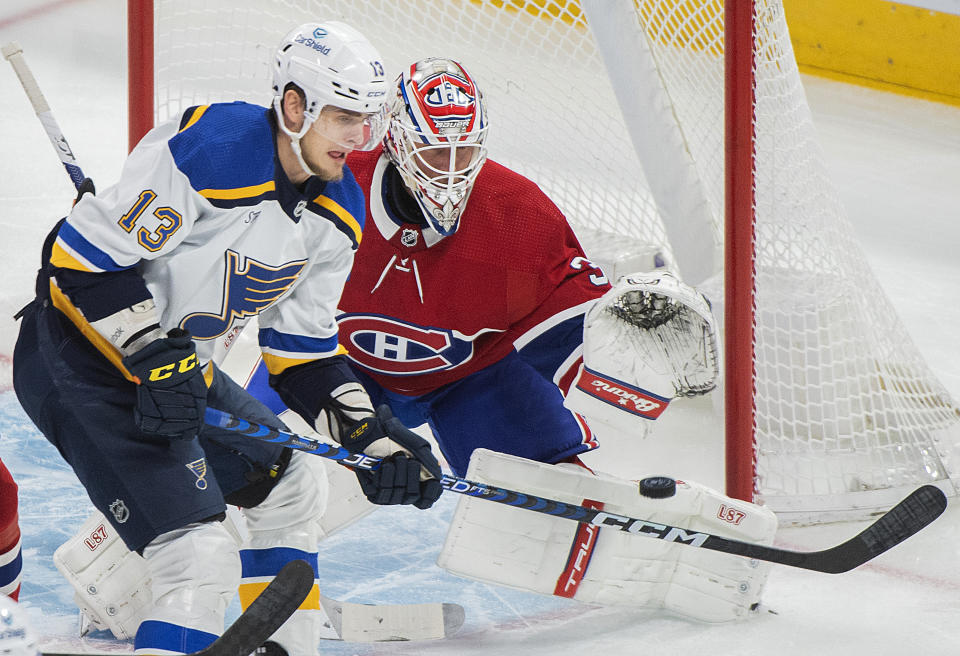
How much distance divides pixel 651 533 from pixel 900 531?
1.67 ft

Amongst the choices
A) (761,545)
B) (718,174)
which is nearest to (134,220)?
(761,545)

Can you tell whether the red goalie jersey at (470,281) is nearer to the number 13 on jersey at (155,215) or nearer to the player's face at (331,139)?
the player's face at (331,139)

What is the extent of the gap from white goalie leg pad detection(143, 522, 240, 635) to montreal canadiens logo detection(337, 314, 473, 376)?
0.78m

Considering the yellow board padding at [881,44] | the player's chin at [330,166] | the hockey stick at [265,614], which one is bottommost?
the hockey stick at [265,614]

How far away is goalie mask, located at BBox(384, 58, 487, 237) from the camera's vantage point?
2.45 metres

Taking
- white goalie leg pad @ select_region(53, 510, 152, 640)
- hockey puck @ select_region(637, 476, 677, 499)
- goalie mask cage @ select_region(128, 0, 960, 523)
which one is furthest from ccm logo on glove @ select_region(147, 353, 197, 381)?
goalie mask cage @ select_region(128, 0, 960, 523)

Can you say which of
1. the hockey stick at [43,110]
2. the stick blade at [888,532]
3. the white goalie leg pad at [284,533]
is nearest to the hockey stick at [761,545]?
the stick blade at [888,532]

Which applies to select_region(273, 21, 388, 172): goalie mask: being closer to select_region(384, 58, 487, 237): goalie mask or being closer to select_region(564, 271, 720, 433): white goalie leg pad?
select_region(384, 58, 487, 237): goalie mask

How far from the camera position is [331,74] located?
6.93ft

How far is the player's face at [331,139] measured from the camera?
213 centimetres

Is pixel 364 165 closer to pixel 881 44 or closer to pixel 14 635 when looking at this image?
pixel 14 635

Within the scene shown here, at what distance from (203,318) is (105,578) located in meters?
0.58

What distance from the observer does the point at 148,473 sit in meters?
2.04

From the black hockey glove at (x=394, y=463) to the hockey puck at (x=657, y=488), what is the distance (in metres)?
0.48
